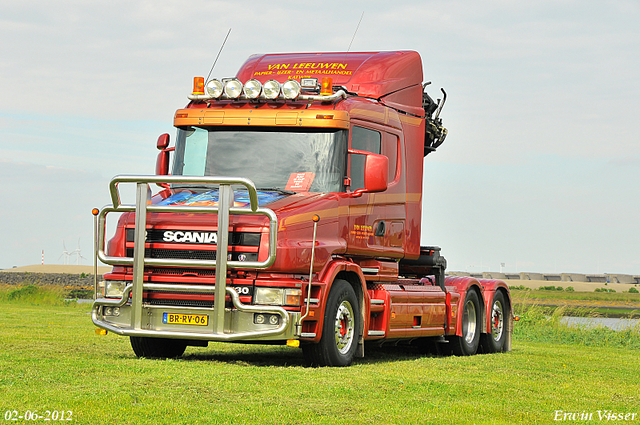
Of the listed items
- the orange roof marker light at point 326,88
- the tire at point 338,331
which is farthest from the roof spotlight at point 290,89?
the tire at point 338,331

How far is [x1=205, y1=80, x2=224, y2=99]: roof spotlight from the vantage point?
11802 mm

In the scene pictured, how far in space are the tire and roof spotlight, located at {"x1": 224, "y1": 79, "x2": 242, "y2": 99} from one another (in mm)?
2789

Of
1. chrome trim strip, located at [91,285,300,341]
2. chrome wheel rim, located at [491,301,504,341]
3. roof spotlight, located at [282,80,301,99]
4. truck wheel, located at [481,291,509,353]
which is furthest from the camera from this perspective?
chrome wheel rim, located at [491,301,504,341]

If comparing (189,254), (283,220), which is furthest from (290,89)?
(189,254)

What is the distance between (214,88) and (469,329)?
6.57 metres

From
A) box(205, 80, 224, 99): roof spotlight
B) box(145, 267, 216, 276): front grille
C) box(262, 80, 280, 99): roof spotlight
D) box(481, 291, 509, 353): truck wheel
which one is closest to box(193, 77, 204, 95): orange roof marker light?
box(205, 80, 224, 99): roof spotlight

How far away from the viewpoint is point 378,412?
24.1 feet

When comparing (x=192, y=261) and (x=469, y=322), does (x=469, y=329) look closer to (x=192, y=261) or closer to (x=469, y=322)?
(x=469, y=322)

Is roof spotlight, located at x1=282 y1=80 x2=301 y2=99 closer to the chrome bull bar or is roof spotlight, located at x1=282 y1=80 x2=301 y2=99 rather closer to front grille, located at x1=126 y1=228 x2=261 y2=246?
the chrome bull bar

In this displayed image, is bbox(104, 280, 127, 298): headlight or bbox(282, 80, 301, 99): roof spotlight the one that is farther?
bbox(282, 80, 301, 99): roof spotlight

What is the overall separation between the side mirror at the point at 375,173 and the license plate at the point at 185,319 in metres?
2.64

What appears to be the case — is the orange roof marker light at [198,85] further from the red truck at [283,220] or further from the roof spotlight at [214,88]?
the roof spotlight at [214,88]

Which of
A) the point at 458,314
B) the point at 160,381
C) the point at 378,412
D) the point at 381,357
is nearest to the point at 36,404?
the point at 160,381

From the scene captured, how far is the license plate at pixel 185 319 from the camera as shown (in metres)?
10.3
